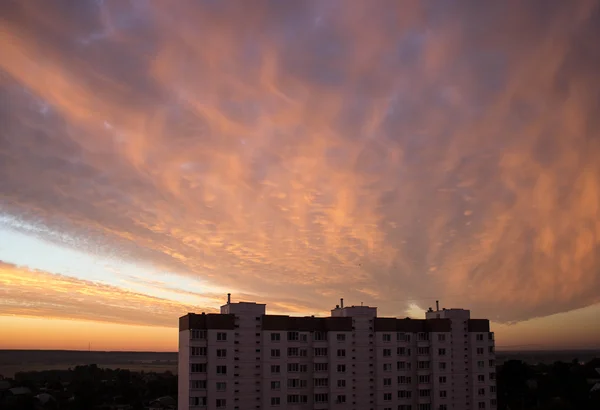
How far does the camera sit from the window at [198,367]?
203 feet

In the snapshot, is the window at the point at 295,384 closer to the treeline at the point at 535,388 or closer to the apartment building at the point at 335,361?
the apartment building at the point at 335,361

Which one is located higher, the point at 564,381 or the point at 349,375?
the point at 349,375

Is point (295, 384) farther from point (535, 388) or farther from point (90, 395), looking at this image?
point (535, 388)

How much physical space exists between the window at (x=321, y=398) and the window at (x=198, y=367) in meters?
15.3

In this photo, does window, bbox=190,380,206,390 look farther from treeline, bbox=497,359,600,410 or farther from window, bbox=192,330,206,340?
treeline, bbox=497,359,600,410

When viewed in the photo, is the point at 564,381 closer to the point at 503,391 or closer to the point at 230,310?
the point at 503,391

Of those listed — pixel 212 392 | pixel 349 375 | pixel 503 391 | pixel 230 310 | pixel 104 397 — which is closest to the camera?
pixel 212 392

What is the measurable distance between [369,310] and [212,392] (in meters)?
23.9

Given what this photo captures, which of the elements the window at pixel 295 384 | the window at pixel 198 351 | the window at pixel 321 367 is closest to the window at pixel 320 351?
the window at pixel 321 367

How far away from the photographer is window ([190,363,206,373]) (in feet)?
203

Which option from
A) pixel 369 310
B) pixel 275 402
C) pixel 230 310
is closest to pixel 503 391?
pixel 369 310

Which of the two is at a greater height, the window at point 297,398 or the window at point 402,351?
the window at point 402,351

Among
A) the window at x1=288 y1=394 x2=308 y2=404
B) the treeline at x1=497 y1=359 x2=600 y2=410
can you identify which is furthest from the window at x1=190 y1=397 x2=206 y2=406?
the treeline at x1=497 y1=359 x2=600 y2=410

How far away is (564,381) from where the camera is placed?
126 meters
